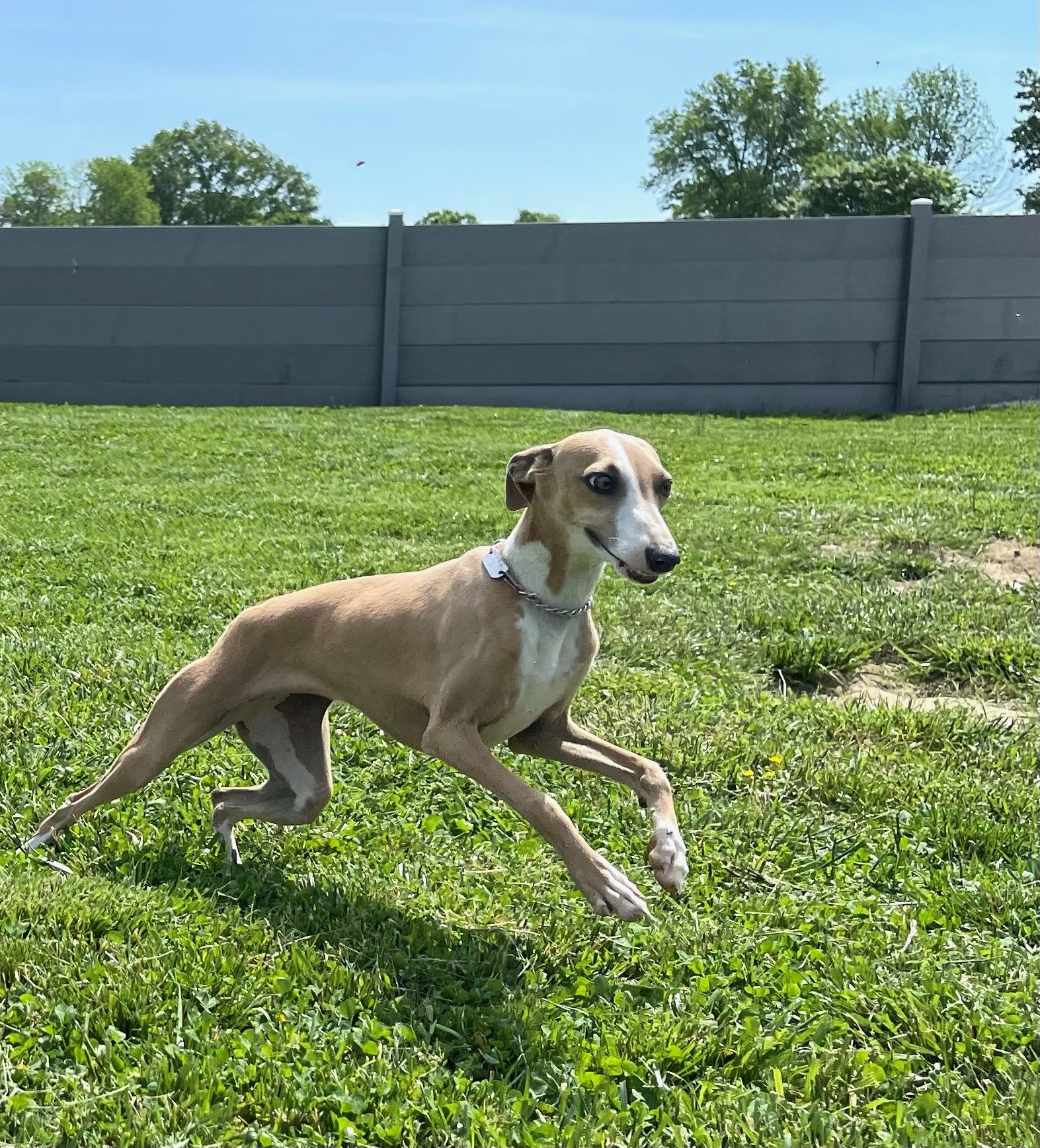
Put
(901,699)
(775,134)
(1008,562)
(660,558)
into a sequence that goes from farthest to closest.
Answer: (775,134) → (1008,562) → (901,699) → (660,558)

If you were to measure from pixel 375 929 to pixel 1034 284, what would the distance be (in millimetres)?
15719

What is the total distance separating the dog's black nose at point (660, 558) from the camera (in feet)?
8.60

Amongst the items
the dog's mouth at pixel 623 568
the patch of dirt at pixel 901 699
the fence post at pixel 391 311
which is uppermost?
the fence post at pixel 391 311

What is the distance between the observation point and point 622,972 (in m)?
3.04

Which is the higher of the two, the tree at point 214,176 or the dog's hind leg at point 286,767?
the tree at point 214,176

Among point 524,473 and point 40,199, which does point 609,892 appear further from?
point 40,199

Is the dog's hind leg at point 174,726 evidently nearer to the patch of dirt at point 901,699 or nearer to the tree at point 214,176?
the patch of dirt at point 901,699

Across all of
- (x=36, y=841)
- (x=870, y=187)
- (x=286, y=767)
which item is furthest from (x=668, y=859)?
(x=870, y=187)

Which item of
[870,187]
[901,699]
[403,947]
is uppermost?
[870,187]

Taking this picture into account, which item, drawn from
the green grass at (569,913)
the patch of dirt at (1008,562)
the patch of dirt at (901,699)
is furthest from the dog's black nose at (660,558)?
the patch of dirt at (1008,562)

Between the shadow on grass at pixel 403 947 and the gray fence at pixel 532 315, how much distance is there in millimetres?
14228

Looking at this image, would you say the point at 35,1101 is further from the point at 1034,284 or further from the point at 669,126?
the point at 669,126

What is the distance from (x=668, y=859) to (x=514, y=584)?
2.57 feet

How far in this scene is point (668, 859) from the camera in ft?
9.20
